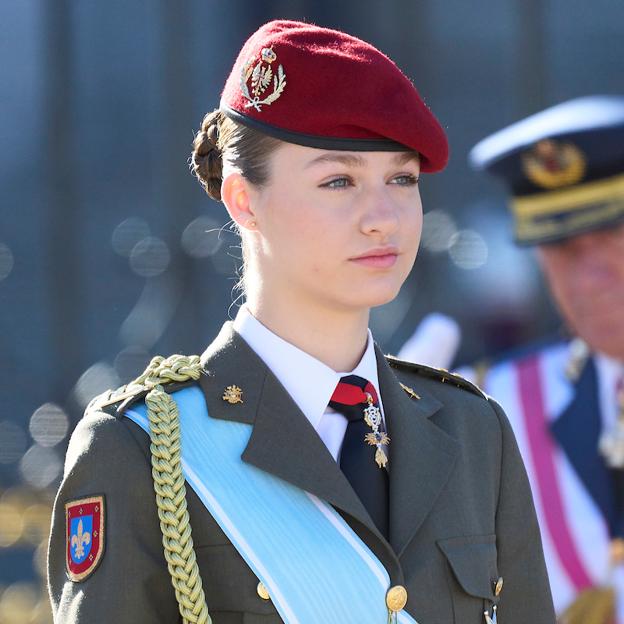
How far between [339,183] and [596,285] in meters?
2.06

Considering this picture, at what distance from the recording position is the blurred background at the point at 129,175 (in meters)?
4.57

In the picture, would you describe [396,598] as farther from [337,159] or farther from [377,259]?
[337,159]

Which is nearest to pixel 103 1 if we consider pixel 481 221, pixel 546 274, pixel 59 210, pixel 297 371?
pixel 59 210

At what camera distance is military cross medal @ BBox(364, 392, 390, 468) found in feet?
6.42

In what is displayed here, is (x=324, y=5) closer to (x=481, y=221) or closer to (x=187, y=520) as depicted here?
(x=481, y=221)

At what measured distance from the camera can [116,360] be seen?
15.4 ft

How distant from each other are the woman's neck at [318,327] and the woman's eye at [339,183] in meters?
0.17

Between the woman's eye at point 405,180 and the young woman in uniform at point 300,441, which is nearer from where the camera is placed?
the young woman in uniform at point 300,441

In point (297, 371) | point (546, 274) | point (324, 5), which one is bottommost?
point (546, 274)

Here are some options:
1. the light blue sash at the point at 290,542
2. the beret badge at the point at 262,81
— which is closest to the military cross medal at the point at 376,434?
the light blue sash at the point at 290,542

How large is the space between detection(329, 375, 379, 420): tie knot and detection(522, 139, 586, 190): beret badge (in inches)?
75.8

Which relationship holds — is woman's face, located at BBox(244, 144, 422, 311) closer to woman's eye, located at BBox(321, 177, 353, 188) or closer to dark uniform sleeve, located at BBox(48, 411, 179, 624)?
woman's eye, located at BBox(321, 177, 353, 188)

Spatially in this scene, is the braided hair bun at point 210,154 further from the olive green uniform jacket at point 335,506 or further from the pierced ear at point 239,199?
the olive green uniform jacket at point 335,506

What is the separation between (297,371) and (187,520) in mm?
285
